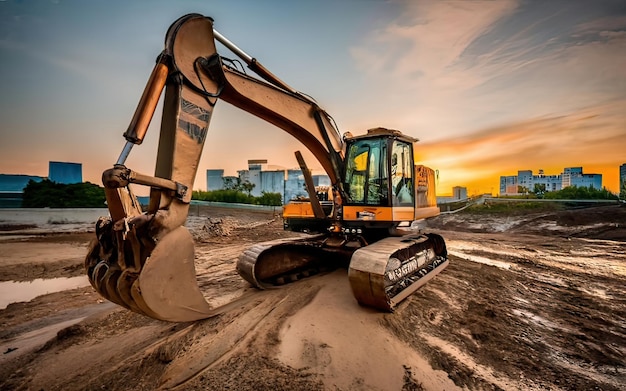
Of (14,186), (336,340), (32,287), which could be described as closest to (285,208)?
(336,340)

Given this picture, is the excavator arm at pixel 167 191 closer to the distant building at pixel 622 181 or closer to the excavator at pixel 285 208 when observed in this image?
the excavator at pixel 285 208

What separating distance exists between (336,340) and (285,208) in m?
3.40

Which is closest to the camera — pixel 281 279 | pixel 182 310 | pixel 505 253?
pixel 182 310

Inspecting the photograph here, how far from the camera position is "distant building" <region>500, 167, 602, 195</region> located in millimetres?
26231

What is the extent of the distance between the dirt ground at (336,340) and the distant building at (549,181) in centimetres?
2398

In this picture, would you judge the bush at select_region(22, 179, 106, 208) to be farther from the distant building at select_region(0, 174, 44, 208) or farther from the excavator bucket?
the excavator bucket

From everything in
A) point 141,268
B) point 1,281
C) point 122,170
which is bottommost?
point 1,281

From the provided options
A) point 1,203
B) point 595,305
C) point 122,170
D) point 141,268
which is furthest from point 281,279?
point 1,203

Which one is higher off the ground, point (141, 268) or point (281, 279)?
point (141, 268)

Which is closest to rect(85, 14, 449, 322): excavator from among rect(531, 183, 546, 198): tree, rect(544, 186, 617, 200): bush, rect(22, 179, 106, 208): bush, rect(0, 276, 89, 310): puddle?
rect(0, 276, 89, 310): puddle

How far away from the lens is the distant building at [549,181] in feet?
86.1

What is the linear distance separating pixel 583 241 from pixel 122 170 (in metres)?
15.2

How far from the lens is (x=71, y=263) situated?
8.77 metres

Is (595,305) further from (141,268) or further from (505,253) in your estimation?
(141,268)
